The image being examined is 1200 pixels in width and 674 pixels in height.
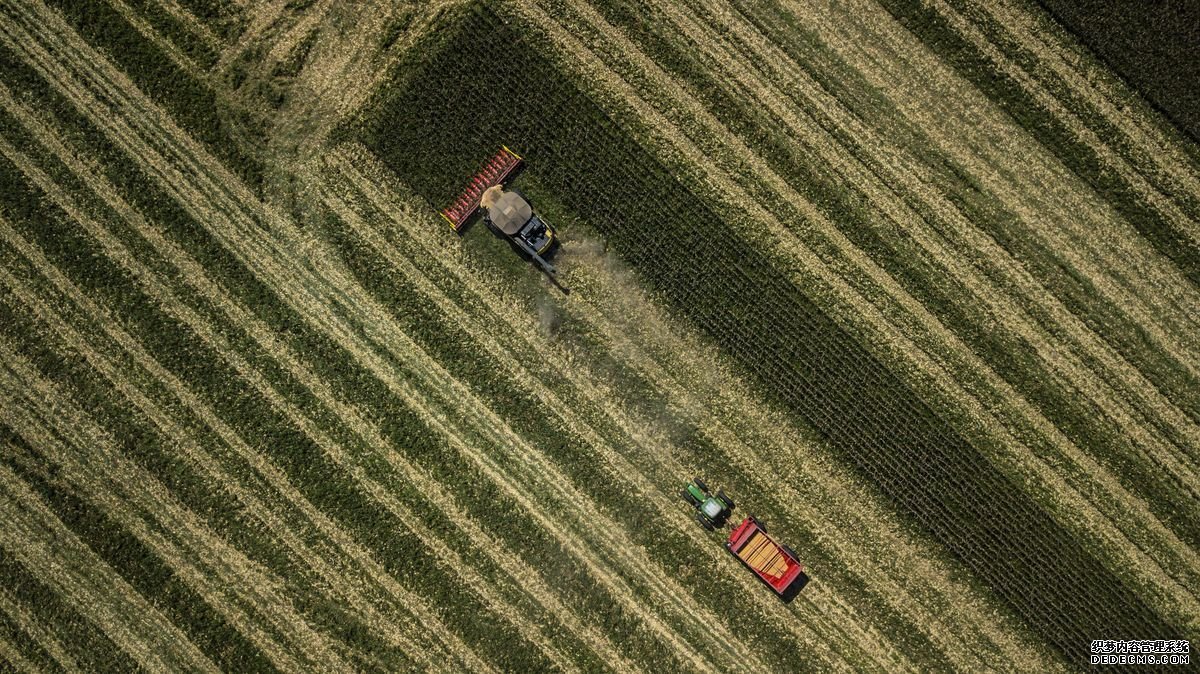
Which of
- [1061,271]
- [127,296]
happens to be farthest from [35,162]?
[1061,271]

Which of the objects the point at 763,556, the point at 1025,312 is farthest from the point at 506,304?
the point at 1025,312

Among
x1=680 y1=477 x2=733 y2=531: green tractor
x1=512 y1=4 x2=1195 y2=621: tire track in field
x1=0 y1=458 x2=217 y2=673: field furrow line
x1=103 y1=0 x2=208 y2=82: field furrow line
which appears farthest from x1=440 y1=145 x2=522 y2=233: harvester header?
x1=0 y1=458 x2=217 y2=673: field furrow line

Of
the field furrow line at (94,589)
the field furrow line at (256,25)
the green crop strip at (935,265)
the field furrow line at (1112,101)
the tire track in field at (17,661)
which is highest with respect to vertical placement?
the field furrow line at (1112,101)

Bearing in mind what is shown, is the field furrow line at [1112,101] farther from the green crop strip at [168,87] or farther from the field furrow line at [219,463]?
the field furrow line at [219,463]

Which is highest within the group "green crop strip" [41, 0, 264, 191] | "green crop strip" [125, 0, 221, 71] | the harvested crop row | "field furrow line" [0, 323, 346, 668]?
"green crop strip" [125, 0, 221, 71]

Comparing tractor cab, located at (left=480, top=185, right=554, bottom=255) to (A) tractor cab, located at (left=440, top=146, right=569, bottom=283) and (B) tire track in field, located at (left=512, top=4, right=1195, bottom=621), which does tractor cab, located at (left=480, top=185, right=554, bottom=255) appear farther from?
(B) tire track in field, located at (left=512, top=4, right=1195, bottom=621)

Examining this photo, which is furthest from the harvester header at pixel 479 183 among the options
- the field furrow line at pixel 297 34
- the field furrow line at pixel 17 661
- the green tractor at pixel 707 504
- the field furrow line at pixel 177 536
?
the field furrow line at pixel 17 661

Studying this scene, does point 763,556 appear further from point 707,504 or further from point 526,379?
point 526,379
